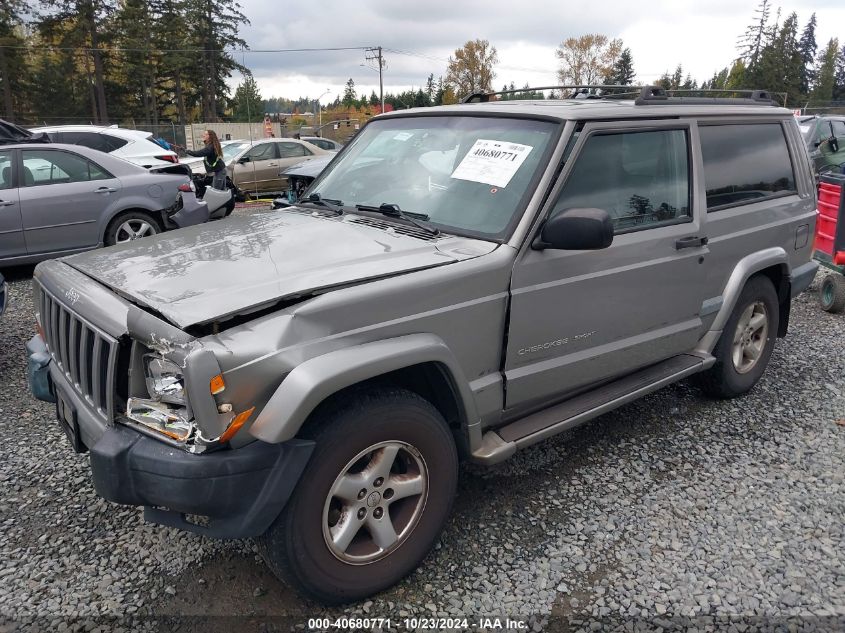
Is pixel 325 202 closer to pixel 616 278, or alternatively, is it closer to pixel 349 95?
pixel 616 278

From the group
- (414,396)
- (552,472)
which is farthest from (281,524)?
(552,472)

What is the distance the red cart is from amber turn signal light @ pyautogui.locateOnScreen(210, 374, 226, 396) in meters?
6.50

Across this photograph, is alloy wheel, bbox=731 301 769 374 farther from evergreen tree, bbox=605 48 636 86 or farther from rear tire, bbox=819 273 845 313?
evergreen tree, bbox=605 48 636 86

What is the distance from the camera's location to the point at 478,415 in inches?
110

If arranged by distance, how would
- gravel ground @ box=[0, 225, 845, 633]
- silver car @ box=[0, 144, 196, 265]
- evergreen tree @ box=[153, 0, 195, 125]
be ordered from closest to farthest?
gravel ground @ box=[0, 225, 845, 633]
silver car @ box=[0, 144, 196, 265]
evergreen tree @ box=[153, 0, 195, 125]

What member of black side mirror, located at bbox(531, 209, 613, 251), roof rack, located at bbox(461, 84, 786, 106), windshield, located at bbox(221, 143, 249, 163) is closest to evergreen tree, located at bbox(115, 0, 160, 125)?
windshield, located at bbox(221, 143, 249, 163)

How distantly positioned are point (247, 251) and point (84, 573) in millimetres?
1583

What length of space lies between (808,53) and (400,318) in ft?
339

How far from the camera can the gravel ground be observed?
8.36ft

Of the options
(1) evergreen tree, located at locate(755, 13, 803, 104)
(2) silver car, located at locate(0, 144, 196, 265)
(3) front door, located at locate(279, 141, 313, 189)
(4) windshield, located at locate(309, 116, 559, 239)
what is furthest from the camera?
(1) evergreen tree, located at locate(755, 13, 803, 104)

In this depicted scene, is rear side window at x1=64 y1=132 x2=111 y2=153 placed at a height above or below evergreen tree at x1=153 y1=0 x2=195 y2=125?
→ below

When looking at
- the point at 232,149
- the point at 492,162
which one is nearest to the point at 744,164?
the point at 492,162

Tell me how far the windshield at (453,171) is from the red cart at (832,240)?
4.83 meters

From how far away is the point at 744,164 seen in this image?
4.12m
